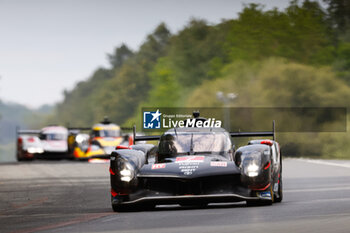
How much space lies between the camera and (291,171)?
2788 centimetres

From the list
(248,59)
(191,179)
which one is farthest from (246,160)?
(248,59)

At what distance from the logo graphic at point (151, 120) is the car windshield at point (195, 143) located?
2.74m

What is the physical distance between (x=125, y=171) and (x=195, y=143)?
5.52 ft

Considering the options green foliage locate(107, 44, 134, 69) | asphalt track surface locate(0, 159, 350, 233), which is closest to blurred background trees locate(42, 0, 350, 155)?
asphalt track surface locate(0, 159, 350, 233)

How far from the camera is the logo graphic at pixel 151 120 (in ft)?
59.4

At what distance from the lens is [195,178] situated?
13.2m

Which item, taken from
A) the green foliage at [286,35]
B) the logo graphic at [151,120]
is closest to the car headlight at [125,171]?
the logo graphic at [151,120]

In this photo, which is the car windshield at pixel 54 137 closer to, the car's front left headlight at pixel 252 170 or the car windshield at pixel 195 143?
the car windshield at pixel 195 143

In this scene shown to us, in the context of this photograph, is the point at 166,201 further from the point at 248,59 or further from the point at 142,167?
the point at 248,59

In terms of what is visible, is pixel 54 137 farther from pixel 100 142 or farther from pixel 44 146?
pixel 100 142

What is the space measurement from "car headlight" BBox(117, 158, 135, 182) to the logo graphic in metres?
4.19

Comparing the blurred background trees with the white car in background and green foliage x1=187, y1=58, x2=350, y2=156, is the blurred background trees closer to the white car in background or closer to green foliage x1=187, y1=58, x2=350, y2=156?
green foliage x1=187, y1=58, x2=350, y2=156

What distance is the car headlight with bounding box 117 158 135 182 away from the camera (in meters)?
13.7

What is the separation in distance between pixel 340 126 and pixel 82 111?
441 feet
